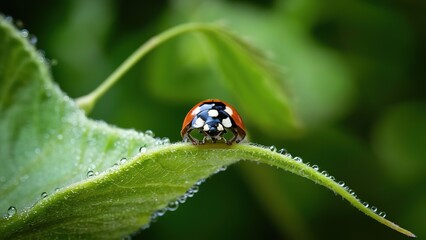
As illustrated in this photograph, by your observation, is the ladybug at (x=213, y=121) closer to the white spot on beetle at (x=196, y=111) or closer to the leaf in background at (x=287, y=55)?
the white spot on beetle at (x=196, y=111)

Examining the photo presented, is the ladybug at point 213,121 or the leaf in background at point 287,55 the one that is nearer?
the ladybug at point 213,121

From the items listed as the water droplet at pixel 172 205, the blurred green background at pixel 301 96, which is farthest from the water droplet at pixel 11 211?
the blurred green background at pixel 301 96

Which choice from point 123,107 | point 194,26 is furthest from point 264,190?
point 194,26

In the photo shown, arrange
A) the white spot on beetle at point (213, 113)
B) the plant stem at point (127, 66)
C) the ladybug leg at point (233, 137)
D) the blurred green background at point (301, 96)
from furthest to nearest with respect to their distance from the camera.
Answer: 1. the blurred green background at point (301, 96)
2. the plant stem at point (127, 66)
3. the white spot on beetle at point (213, 113)
4. the ladybug leg at point (233, 137)

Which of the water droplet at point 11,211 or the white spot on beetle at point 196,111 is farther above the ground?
the white spot on beetle at point 196,111

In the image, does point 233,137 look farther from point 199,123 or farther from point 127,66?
point 127,66

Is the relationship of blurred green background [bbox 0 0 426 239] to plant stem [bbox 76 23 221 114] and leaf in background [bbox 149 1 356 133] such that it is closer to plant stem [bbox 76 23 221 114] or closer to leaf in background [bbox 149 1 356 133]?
leaf in background [bbox 149 1 356 133]

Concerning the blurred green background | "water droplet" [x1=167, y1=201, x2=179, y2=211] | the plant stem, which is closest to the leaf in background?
the blurred green background

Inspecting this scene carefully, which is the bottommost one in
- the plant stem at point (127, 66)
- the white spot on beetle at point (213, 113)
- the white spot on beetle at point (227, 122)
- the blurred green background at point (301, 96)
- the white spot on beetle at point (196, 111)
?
the white spot on beetle at point (227, 122)
